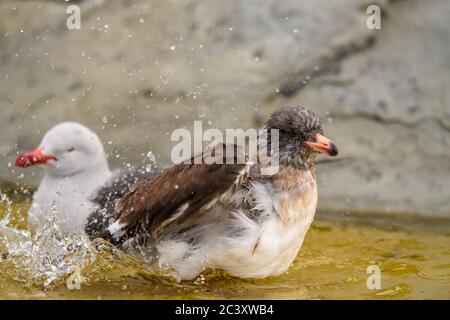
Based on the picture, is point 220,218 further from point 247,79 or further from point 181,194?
point 247,79

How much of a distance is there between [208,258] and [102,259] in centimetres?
69

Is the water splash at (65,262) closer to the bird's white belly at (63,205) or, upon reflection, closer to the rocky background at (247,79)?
the bird's white belly at (63,205)

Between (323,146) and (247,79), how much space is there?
240 cm

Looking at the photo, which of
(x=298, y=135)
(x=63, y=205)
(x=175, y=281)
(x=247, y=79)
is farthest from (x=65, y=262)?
(x=247, y=79)

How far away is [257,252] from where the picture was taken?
15.7 ft

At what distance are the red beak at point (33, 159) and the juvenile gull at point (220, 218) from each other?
1.36 metres

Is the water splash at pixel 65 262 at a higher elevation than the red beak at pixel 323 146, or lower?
lower

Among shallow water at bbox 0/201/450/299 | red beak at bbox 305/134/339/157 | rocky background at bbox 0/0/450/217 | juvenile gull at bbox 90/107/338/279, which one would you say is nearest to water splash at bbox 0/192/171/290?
shallow water at bbox 0/201/450/299

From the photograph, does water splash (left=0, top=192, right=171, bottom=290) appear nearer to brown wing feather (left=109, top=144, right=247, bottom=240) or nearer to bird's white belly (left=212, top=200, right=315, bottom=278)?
brown wing feather (left=109, top=144, right=247, bottom=240)

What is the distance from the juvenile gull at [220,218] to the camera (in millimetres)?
4656

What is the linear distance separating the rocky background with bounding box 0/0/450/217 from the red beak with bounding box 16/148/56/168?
1214mm

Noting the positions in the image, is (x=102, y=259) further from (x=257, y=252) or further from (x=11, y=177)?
(x=11, y=177)

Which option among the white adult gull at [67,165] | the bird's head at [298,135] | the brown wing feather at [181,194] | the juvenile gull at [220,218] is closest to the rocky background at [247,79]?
the white adult gull at [67,165]

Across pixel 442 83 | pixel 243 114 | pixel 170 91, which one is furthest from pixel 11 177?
pixel 442 83
